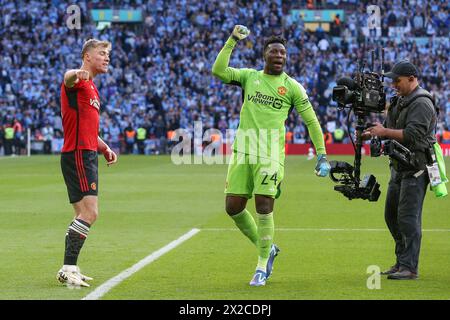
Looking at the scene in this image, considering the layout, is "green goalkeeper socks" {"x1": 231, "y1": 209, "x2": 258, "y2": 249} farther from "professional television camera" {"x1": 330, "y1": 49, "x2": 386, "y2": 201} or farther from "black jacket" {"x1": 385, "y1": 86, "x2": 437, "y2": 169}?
"black jacket" {"x1": 385, "y1": 86, "x2": 437, "y2": 169}

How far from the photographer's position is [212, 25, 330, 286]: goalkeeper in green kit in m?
10.2

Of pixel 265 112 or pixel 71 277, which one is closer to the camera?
pixel 71 277

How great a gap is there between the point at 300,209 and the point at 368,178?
353 inches

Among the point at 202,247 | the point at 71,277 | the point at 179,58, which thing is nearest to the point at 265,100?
the point at 71,277

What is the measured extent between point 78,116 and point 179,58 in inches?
1770

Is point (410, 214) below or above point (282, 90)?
below

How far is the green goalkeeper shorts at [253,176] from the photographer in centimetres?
1018

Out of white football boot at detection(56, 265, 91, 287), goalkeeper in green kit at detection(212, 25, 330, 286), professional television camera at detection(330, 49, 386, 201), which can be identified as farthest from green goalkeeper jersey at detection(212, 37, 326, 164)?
white football boot at detection(56, 265, 91, 287)

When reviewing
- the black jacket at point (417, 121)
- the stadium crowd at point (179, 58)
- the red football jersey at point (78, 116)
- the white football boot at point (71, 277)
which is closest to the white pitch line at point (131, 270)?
the white football boot at point (71, 277)

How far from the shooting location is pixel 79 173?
995 cm

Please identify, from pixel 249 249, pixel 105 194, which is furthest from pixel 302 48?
pixel 249 249

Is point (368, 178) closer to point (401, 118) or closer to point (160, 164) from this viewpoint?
point (401, 118)

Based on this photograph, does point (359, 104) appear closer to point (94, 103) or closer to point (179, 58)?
point (94, 103)

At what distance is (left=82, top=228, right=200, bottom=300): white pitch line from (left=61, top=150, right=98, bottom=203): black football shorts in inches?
36.0
